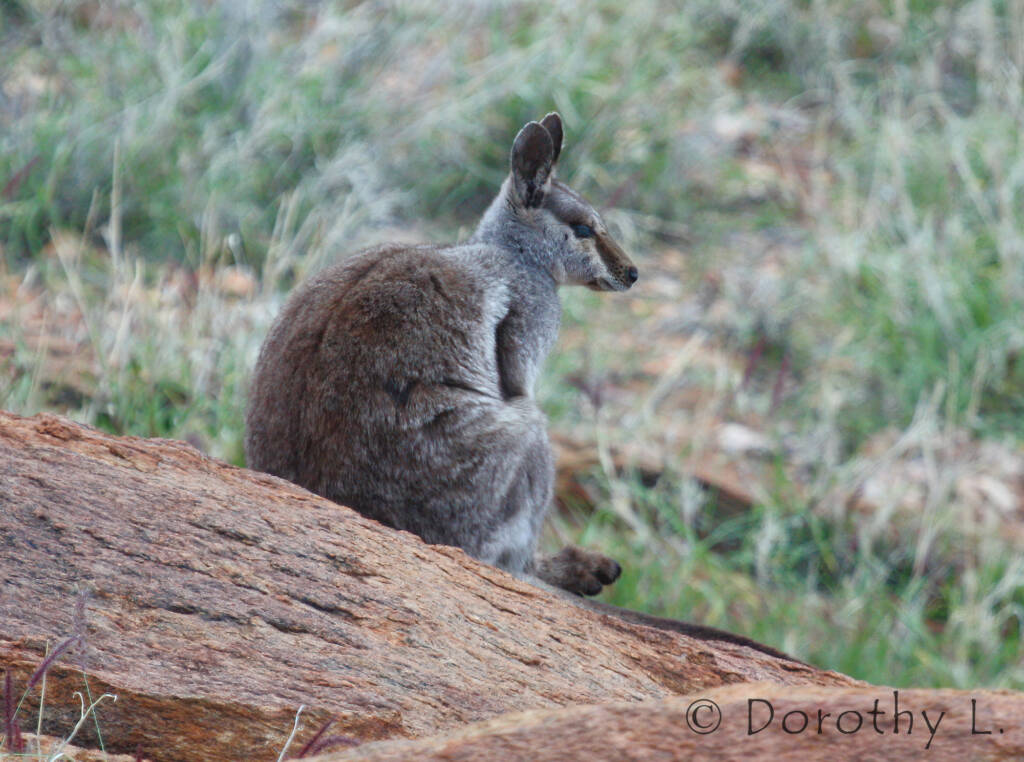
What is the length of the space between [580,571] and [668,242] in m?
4.97

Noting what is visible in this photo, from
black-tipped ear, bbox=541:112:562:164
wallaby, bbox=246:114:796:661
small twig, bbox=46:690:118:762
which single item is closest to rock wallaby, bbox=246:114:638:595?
wallaby, bbox=246:114:796:661

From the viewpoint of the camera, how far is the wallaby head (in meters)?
4.73

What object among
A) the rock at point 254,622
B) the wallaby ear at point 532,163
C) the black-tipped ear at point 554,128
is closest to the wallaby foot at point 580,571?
the rock at point 254,622

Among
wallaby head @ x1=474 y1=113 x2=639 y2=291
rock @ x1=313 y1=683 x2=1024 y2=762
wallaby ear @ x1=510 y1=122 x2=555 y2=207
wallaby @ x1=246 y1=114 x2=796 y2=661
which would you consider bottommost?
rock @ x1=313 y1=683 x2=1024 y2=762

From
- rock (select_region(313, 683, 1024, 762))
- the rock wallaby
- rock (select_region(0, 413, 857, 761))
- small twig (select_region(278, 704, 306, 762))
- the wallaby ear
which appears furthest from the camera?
the wallaby ear

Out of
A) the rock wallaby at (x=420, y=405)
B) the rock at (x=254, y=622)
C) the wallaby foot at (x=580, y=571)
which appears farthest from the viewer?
the wallaby foot at (x=580, y=571)

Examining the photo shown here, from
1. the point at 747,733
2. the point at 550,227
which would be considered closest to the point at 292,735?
the point at 747,733

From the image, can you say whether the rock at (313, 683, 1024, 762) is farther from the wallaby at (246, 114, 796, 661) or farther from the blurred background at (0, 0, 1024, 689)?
the blurred background at (0, 0, 1024, 689)

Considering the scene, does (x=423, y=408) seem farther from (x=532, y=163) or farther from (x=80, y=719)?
(x=80, y=719)

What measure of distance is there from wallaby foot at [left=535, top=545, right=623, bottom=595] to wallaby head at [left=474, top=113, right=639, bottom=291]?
40.9 inches

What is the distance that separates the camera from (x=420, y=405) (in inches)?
152

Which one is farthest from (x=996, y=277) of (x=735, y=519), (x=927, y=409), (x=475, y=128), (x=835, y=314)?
(x=475, y=128)

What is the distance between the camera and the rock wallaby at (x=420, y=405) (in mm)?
3848

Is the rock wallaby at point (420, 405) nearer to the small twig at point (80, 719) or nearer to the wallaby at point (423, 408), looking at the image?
the wallaby at point (423, 408)
